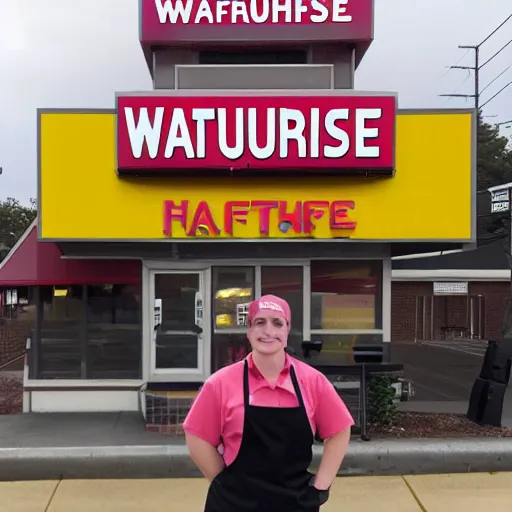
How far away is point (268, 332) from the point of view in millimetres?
2631

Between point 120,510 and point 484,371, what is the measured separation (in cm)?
470

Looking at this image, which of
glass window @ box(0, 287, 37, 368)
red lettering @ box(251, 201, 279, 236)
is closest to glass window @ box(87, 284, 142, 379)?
glass window @ box(0, 287, 37, 368)

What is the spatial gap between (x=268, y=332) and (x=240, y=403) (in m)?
0.33

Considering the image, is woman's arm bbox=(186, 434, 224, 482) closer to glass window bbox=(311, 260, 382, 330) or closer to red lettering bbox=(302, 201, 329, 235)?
red lettering bbox=(302, 201, 329, 235)

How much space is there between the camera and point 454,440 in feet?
21.2

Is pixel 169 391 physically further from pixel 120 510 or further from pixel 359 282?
pixel 359 282

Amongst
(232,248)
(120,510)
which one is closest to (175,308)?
(232,248)

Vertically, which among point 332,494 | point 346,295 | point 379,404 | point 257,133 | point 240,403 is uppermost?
point 257,133

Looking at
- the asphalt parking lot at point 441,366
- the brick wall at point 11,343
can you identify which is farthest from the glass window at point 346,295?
the brick wall at point 11,343

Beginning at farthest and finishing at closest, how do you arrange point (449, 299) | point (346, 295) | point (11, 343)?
point (449, 299), point (11, 343), point (346, 295)

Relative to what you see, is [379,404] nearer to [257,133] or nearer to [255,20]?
[257,133]

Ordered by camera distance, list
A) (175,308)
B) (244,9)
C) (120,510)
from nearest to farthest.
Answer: (120,510) < (175,308) < (244,9)

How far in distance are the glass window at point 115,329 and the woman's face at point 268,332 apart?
5.99 m

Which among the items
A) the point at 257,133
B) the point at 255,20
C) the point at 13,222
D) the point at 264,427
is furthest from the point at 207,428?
the point at 13,222
